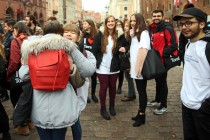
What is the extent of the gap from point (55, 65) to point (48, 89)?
0.24m

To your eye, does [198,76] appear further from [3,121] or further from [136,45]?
[3,121]

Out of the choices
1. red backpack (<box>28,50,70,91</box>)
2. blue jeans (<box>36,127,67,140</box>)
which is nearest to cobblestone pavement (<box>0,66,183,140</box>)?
blue jeans (<box>36,127,67,140</box>)

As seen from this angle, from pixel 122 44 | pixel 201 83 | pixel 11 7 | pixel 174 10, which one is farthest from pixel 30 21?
pixel 11 7

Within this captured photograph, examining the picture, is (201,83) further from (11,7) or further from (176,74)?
(11,7)

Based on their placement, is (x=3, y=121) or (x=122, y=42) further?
(x=122, y=42)

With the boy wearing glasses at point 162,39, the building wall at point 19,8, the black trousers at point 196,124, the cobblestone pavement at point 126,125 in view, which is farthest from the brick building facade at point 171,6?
the building wall at point 19,8

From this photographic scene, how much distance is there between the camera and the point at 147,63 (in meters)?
4.62

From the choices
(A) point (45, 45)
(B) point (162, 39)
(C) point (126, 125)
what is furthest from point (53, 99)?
(B) point (162, 39)

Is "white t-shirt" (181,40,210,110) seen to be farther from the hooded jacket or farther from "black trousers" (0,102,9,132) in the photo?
"black trousers" (0,102,9,132)

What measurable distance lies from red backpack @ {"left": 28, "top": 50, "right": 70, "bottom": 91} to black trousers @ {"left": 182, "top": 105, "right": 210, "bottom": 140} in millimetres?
1383

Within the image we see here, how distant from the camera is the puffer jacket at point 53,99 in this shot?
2514 mm

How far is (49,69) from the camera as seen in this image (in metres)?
2.43

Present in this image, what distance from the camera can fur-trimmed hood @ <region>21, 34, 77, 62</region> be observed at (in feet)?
8.12

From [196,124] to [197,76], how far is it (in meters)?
0.50
